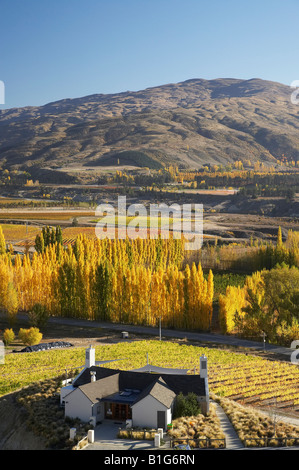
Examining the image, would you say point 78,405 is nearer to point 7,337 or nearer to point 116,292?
point 7,337

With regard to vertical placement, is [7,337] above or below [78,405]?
below

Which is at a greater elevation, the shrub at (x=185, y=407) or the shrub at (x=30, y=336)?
the shrub at (x=185, y=407)

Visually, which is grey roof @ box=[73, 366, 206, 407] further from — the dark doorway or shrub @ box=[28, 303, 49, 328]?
shrub @ box=[28, 303, 49, 328]

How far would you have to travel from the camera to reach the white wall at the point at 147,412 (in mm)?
31562

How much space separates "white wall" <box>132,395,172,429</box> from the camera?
104 feet

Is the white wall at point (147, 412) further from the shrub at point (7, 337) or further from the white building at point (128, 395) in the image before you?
the shrub at point (7, 337)

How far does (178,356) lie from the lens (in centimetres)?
5344

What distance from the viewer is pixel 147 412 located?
104ft

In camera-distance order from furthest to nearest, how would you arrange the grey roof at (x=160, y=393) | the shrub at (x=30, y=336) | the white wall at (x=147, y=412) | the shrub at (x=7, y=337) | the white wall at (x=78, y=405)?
the shrub at (x=7, y=337)
the shrub at (x=30, y=336)
the white wall at (x=78, y=405)
the grey roof at (x=160, y=393)
the white wall at (x=147, y=412)

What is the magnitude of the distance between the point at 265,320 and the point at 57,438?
38.6m

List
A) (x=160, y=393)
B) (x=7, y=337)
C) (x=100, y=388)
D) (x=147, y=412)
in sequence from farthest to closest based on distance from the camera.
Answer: (x=7, y=337) < (x=100, y=388) < (x=160, y=393) < (x=147, y=412)

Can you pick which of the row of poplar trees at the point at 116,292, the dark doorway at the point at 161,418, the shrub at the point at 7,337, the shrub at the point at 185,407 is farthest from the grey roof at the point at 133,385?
the row of poplar trees at the point at 116,292

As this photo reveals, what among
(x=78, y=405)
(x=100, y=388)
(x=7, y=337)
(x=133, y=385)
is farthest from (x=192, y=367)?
(x=7, y=337)

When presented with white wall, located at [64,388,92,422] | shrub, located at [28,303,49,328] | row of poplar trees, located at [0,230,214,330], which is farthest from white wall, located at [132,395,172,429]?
shrub, located at [28,303,49,328]
